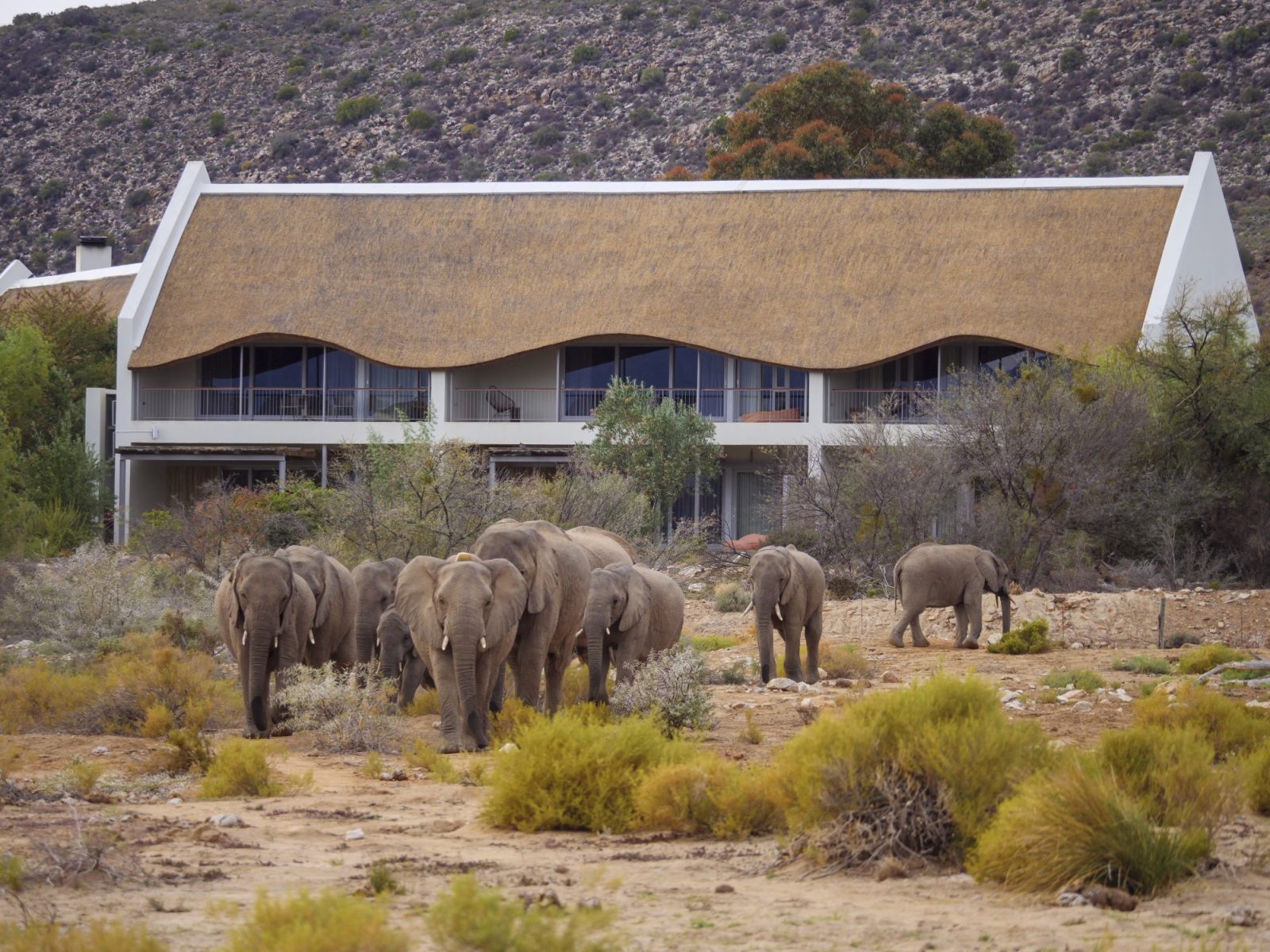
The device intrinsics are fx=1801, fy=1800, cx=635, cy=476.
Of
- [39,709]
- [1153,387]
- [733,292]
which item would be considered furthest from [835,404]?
[39,709]

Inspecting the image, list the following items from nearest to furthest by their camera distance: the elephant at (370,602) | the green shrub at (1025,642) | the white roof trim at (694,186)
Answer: the elephant at (370,602), the green shrub at (1025,642), the white roof trim at (694,186)

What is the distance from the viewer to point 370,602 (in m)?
16.3

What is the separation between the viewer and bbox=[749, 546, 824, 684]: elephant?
1811 cm

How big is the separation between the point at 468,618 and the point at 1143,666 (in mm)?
9450

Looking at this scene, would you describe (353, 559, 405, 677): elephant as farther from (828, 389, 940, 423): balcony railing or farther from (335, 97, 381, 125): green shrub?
(335, 97, 381, 125): green shrub

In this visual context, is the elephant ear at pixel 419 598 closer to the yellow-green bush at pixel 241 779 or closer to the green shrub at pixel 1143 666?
the yellow-green bush at pixel 241 779

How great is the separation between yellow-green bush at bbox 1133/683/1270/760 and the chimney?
47.3 m

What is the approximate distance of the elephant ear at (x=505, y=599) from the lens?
499 inches

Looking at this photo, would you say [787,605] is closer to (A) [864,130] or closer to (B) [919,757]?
(B) [919,757]

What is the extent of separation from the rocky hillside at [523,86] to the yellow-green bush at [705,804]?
Result: 191 ft

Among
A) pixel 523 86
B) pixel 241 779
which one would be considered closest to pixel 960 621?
pixel 241 779

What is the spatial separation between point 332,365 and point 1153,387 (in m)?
20.2

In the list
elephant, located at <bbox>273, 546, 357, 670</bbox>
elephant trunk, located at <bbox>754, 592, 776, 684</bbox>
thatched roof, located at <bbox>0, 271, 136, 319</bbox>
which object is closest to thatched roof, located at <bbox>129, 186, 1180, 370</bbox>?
thatched roof, located at <bbox>0, 271, 136, 319</bbox>

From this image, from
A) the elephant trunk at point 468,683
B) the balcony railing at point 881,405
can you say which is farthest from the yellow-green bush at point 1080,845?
the balcony railing at point 881,405
